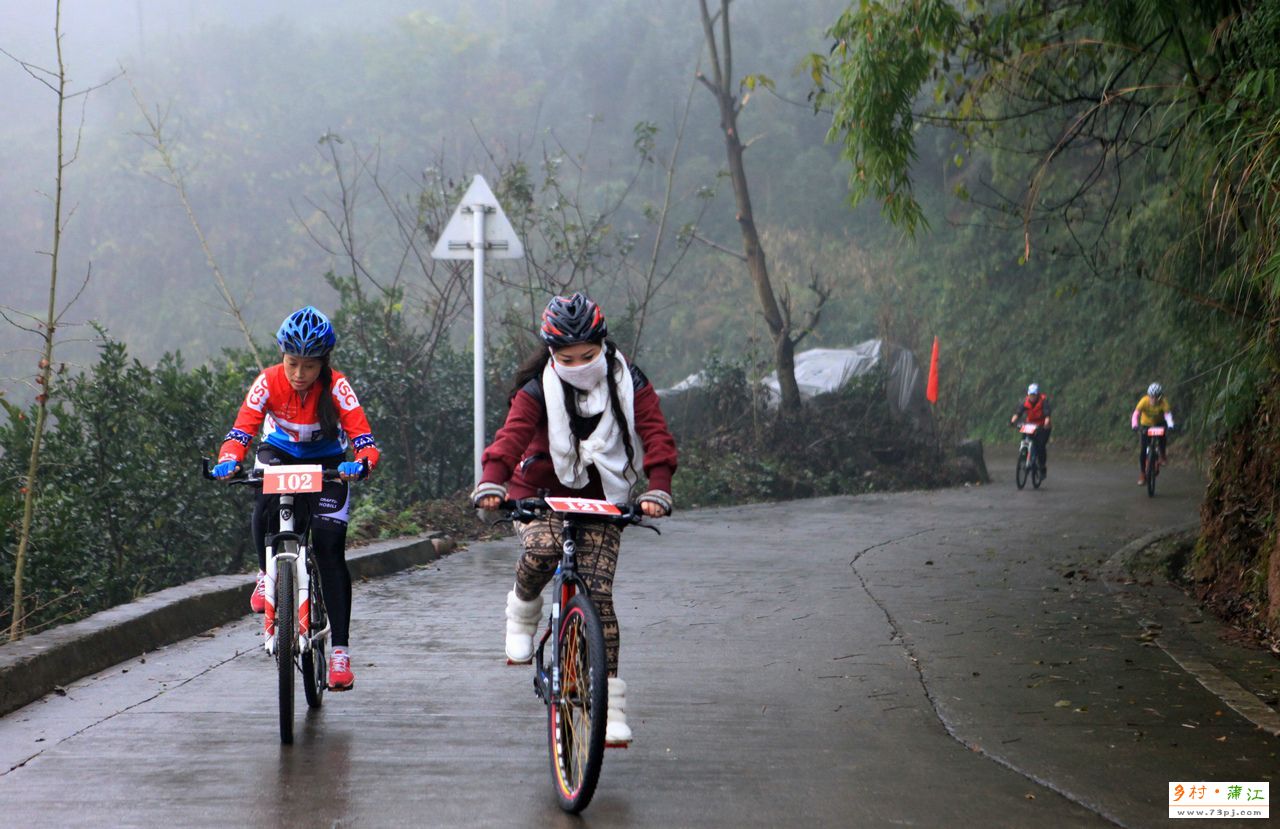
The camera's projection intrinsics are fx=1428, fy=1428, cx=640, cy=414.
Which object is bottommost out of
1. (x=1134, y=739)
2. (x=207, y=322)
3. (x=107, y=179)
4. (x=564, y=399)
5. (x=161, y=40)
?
(x=1134, y=739)

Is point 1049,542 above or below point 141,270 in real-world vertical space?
below

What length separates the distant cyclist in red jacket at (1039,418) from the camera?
75.3ft

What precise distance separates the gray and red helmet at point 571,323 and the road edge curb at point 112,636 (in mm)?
3228

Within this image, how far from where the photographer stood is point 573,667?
16.4 ft

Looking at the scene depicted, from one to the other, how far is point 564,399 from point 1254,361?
17.1 feet

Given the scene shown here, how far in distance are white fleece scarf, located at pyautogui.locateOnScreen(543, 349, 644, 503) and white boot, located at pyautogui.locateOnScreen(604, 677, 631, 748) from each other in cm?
71

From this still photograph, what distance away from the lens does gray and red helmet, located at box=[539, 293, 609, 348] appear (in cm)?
526

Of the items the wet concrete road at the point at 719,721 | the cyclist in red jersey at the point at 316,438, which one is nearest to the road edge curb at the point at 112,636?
the wet concrete road at the point at 719,721

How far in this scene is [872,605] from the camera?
9.90 metres

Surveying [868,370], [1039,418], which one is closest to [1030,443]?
[1039,418]

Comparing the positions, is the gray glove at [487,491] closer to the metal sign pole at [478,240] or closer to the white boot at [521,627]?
the white boot at [521,627]

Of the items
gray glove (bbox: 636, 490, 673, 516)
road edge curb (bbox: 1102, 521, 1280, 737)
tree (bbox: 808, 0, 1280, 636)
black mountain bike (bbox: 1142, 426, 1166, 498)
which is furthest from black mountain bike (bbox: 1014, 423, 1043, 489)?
gray glove (bbox: 636, 490, 673, 516)

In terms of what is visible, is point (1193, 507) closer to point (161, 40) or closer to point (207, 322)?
point (207, 322)

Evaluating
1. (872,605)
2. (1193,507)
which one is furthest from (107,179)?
(872,605)
